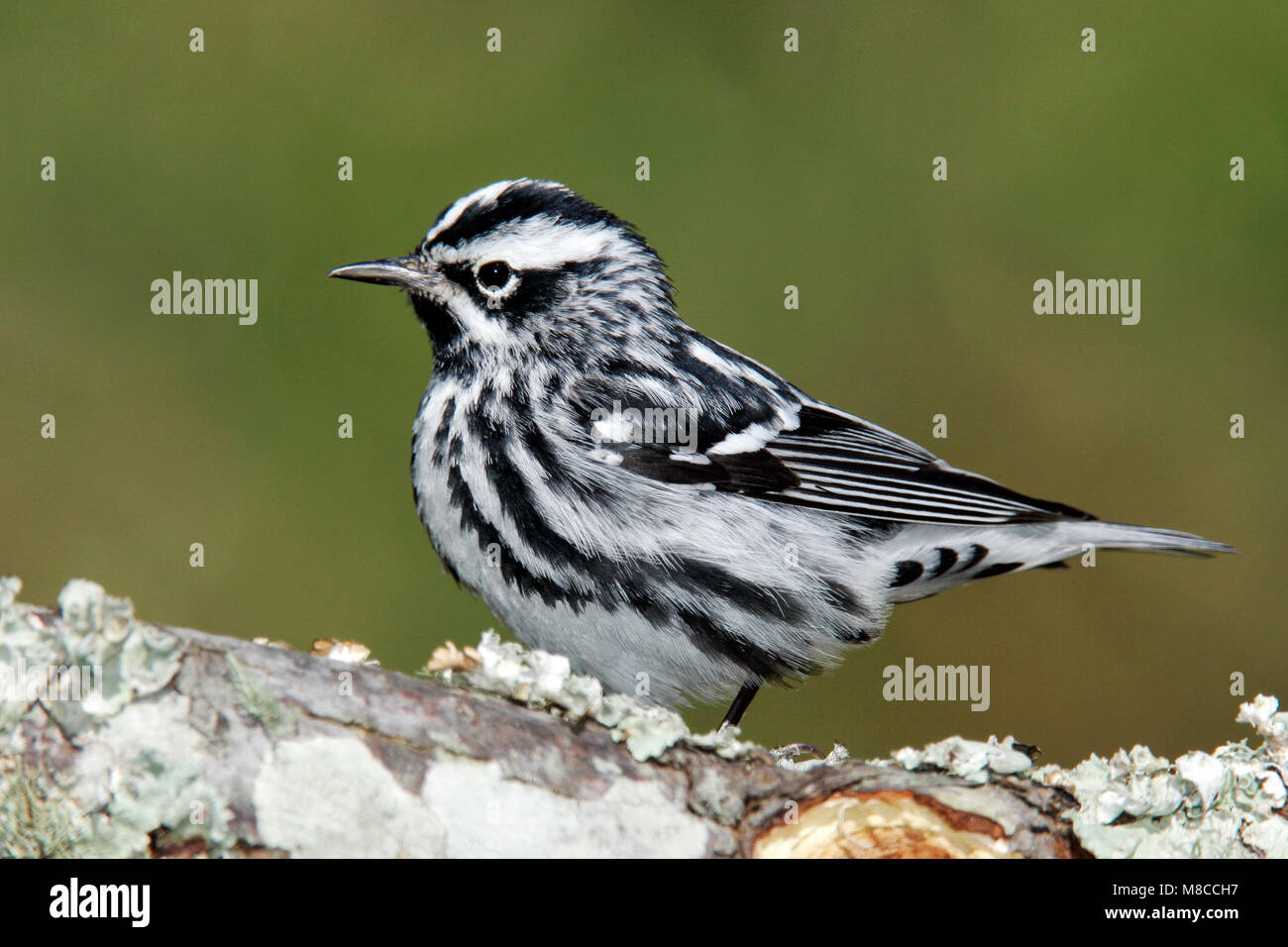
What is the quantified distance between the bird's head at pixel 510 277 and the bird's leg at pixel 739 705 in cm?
134

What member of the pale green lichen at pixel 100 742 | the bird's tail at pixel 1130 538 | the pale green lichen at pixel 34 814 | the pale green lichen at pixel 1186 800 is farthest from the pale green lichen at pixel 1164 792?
A: the pale green lichen at pixel 34 814

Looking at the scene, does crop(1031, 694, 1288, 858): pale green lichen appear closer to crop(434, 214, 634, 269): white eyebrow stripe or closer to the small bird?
the small bird

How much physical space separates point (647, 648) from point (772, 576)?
19.4 inches

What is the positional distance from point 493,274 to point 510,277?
6 cm

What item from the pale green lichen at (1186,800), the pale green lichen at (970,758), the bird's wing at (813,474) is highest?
the bird's wing at (813,474)

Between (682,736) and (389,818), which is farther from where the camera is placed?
(682,736)

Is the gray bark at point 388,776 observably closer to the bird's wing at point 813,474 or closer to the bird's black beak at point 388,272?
the bird's wing at point 813,474

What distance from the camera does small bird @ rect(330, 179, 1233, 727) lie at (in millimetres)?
3793

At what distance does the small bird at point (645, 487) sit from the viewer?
149 inches

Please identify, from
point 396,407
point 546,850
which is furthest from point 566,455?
point 396,407

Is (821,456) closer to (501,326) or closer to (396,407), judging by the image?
(501,326)

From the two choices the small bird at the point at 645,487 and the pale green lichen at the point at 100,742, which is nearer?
the pale green lichen at the point at 100,742

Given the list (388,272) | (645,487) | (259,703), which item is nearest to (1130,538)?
(645,487)

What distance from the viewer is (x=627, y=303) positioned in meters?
4.58
